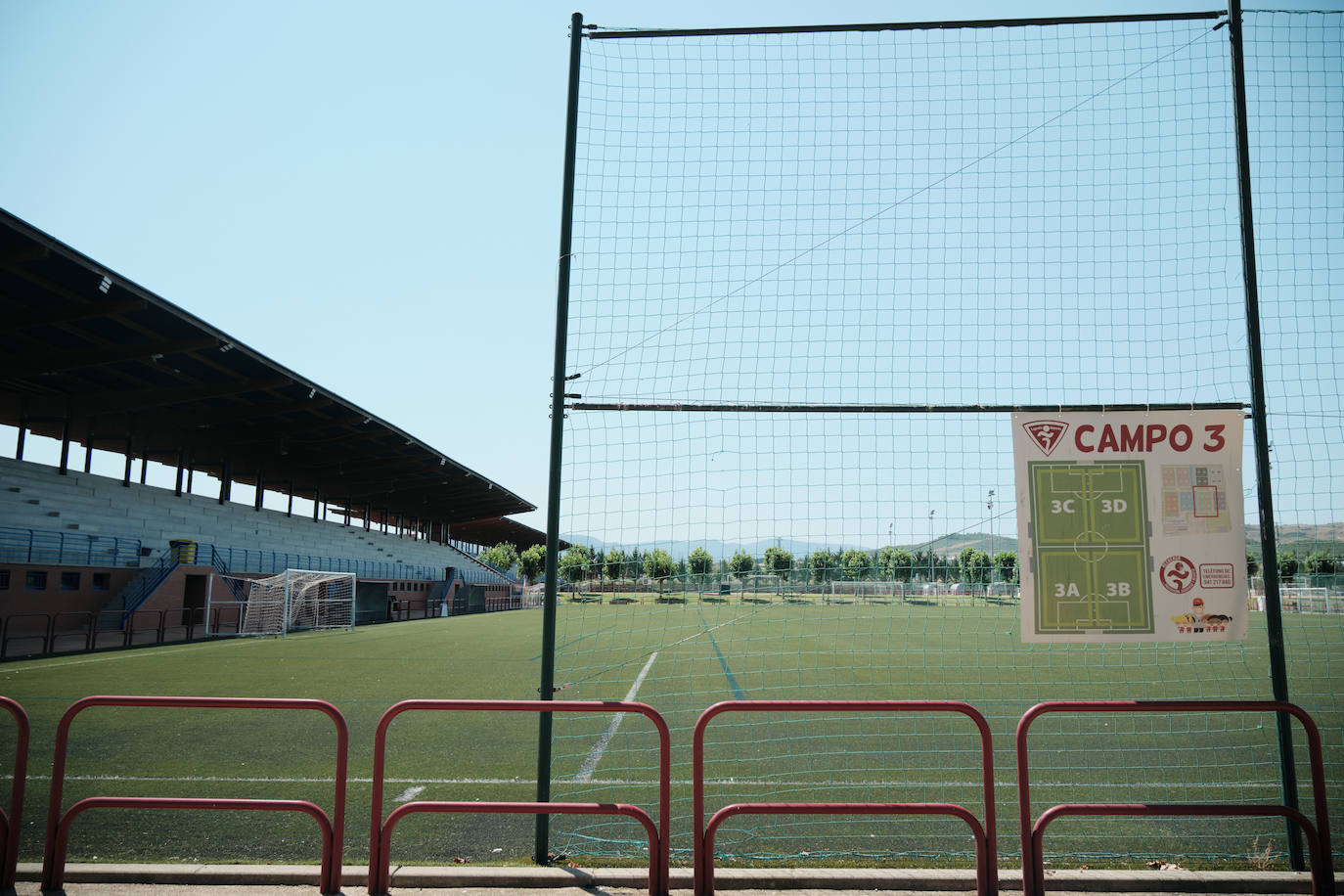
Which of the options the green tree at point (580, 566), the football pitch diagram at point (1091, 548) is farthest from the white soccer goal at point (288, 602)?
the football pitch diagram at point (1091, 548)

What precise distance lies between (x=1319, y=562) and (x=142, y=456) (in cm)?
4324

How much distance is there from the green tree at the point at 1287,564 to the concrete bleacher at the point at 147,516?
31.0 metres

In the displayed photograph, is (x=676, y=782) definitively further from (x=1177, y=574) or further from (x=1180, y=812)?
(x=1177, y=574)

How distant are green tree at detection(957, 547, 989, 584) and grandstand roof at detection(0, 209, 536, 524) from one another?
2021 centimetres

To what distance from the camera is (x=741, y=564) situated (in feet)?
22.2

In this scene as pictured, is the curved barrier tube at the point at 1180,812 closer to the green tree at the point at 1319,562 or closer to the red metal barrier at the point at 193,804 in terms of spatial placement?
the green tree at the point at 1319,562

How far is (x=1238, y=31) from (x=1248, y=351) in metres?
2.28

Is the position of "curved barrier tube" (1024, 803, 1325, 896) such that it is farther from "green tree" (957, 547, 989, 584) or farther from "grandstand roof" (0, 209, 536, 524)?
A: "grandstand roof" (0, 209, 536, 524)

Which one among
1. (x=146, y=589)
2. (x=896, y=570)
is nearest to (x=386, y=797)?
(x=896, y=570)

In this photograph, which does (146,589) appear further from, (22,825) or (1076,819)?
(1076,819)

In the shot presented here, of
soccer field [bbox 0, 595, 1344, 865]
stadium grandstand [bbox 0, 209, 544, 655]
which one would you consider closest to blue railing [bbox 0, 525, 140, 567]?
stadium grandstand [bbox 0, 209, 544, 655]

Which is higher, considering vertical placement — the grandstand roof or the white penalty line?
the grandstand roof

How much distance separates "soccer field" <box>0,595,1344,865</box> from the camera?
5.23m

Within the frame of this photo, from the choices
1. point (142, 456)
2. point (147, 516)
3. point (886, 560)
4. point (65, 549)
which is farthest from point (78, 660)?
point (142, 456)
